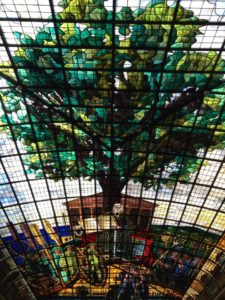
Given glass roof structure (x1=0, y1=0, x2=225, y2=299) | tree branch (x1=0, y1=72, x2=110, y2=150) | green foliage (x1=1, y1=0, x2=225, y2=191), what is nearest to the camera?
glass roof structure (x1=0, y1=0, x2=225, y2=299)

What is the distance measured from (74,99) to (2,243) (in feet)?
65.0

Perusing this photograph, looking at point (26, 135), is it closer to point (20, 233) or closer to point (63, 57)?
point (63, 57)

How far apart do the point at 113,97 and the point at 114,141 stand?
4.41 meters

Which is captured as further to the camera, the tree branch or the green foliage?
the tree branch

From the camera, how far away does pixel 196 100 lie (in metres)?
21.3

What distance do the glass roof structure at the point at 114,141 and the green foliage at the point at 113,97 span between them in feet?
0.22

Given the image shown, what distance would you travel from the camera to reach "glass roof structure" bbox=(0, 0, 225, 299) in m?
17.6

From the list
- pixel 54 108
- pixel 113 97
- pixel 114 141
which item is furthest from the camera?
pixel 114 141

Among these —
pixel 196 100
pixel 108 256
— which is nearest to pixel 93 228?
pixel 108 256

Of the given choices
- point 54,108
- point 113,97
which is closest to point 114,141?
point 113,97

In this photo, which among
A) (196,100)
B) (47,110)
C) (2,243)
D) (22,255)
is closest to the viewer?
(196,100)

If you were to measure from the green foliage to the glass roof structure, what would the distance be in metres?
0.07

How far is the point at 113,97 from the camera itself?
21.6 m

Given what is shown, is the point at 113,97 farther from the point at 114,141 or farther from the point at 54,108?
the point at 114,141
